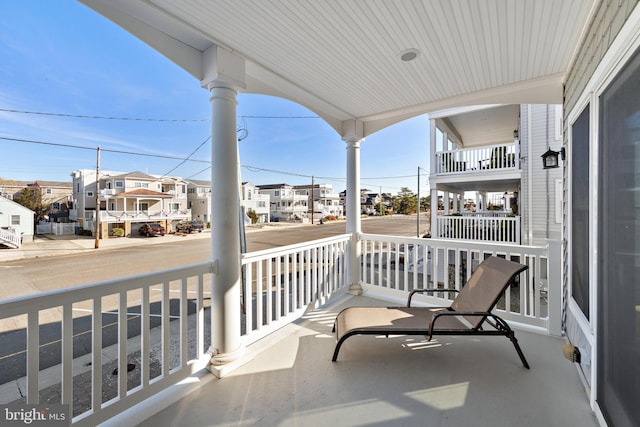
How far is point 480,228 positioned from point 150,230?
59.9ft

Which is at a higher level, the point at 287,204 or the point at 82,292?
the point at 287,204

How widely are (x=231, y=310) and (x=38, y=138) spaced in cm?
278

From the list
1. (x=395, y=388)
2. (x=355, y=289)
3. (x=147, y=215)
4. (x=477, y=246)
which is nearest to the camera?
(x=395, y=388)

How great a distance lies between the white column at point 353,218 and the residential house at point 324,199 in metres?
34.1

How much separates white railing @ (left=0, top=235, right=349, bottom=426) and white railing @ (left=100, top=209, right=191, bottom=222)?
9.66 m

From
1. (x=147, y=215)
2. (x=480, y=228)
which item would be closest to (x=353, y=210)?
(x=480, y=228)

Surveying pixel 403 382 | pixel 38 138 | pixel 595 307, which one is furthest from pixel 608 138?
pixel 38 138

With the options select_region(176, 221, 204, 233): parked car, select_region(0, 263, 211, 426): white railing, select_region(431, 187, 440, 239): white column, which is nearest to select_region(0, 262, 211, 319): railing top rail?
select_region(0, 263, 211, 426): white railing

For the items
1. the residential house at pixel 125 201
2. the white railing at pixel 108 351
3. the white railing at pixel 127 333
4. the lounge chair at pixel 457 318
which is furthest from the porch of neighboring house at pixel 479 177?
the residential house at pixel 125 201

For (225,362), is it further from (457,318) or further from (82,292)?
(457,318)

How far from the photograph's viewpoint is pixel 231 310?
2.26 meters

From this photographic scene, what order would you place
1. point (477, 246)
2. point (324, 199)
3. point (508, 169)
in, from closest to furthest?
point (477, 246), point (508, 169), point (324, 199)

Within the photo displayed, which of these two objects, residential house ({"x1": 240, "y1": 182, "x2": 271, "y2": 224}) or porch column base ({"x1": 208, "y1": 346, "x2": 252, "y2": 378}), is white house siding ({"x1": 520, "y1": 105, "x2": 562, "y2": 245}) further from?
residential house ({"x1": 240, "y1": 182, "x2": 271, "y2": 224})

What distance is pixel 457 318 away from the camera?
2582 millimetres
